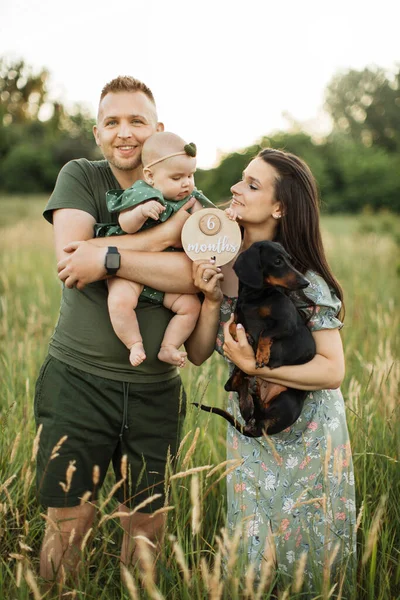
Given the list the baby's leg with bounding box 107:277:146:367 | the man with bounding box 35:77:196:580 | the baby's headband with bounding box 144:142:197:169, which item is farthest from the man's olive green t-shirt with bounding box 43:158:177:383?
the baby's headband with bounding box 144:142:197:169

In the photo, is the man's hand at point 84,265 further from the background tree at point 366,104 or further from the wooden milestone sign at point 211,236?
the background tree at point 366,104

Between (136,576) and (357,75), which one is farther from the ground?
(357,75)

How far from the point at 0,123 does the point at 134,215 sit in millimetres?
44121

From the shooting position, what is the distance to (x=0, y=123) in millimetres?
41969

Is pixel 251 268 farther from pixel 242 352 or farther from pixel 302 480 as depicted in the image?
pixel 302 480

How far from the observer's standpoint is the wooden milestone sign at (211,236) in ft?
7.64

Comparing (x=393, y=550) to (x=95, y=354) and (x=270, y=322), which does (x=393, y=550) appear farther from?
(x=95, y=354)

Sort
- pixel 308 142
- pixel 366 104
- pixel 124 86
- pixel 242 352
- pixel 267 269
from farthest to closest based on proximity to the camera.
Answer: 1. pixel 366 104
2. pixel 308 142
3. pixel 124 86
4. pixel 242 352
5. pixel 267 269

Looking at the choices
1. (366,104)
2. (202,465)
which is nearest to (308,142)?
(366,104)

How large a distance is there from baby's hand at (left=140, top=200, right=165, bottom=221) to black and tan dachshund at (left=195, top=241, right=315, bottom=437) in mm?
421

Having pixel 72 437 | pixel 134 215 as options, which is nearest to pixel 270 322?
pixel 134 215

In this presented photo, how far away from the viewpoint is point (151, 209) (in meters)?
2.29

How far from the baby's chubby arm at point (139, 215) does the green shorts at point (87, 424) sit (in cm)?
66

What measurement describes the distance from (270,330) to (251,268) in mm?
246
